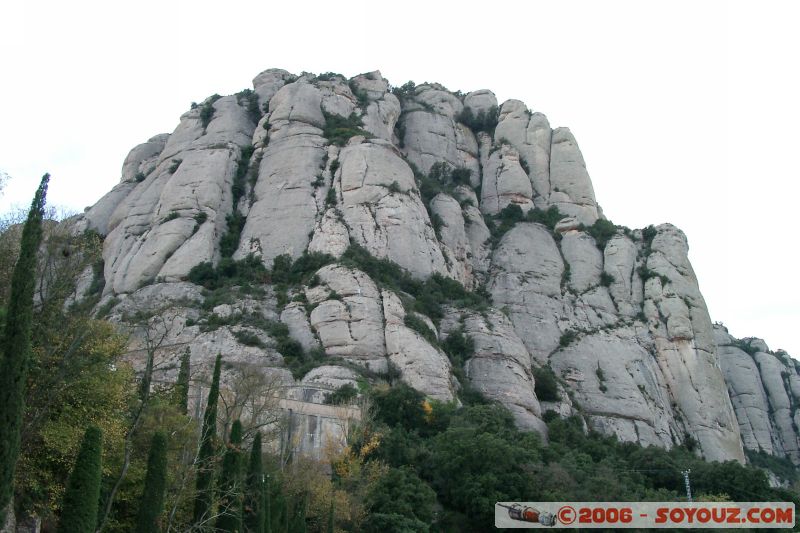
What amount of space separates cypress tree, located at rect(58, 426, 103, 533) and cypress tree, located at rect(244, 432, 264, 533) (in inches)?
410

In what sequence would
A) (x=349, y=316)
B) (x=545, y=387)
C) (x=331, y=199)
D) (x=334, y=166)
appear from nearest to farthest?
(x=349, y=316) < (x=545, y=387) < (x=331, y=199) < (x=334, y=166)

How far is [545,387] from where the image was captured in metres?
68.3

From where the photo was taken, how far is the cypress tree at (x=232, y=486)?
96.0 ft

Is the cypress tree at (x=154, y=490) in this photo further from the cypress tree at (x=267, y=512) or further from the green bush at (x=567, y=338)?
the green bush at (x=567, y=338)

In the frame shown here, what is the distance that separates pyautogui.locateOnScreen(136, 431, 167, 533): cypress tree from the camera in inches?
919

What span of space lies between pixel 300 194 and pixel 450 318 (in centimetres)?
1919

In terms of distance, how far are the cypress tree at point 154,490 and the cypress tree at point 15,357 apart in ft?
15.8

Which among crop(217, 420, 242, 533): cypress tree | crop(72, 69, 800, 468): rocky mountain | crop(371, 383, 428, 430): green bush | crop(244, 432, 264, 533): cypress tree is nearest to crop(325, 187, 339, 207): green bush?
crop(72, 69, 800, 468): rocky mountain

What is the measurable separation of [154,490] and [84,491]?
11.2ft

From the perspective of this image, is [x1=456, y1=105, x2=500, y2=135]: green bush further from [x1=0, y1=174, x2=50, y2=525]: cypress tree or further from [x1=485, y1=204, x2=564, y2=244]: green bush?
[x1=0, y1=174, x2=50, y2=525]: cypress tree

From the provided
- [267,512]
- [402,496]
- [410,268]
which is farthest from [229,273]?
[267,512]

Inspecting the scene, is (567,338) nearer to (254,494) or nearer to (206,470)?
(254,494)

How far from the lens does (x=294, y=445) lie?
144 ft

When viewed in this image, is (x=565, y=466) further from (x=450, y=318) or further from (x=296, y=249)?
(x=296, y=249)
